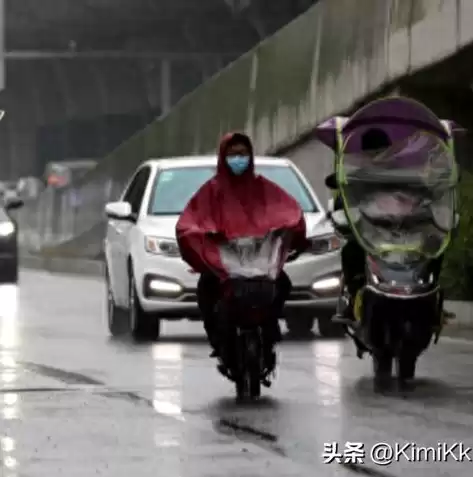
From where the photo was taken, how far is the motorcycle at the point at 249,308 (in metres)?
12.2

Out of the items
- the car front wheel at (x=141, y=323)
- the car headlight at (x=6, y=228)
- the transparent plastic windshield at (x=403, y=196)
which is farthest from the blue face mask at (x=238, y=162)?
the car headlight at (x=6, y=228)

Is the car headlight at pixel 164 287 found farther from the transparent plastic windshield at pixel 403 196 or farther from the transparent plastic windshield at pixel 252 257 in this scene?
the transparent plastic windshield at pixel 252 257

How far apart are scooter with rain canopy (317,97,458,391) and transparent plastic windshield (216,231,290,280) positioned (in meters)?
0.82

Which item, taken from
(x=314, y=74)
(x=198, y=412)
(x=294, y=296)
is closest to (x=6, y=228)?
(x=314, y=74)

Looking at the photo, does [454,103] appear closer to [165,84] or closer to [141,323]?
[141,323]

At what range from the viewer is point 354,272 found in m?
13.5

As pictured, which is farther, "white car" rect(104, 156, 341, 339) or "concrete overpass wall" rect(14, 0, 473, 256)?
"concrete overpass wall" rect(14, 0, 473, 256)

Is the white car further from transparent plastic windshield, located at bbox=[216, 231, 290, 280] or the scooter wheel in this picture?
transparent plastic windshield, located at bbox=[216, 231, 290, 280]

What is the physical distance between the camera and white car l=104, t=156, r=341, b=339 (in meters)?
17.8

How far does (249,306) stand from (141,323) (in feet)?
20.1

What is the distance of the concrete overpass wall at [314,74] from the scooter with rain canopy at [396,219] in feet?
27.0

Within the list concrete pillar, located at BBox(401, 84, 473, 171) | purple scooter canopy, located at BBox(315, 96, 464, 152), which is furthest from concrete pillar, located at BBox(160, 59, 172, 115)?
purple scooter canopy, located at BBox(315, 96, 464, 152)

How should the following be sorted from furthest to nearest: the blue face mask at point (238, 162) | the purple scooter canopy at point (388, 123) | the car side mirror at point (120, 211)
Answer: the car side mirror at point (120, 211), the purple scooter canopy at point (388, 123), the blue face mask at point (238, 162)

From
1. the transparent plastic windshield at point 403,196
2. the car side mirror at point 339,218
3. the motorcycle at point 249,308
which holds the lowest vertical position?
the motorcycle at point 249,308
